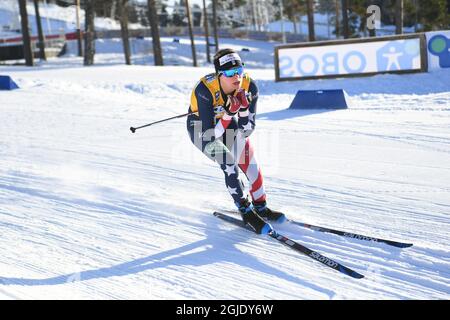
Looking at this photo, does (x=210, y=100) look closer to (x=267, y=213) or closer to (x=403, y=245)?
(x=267, y=213)

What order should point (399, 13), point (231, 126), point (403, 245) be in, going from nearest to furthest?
1. point (403, 245)
2. point (231, 126)
3. point (399, 13)

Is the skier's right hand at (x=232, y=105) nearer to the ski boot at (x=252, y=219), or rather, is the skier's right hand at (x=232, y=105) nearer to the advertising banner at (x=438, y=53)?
the ski boot at (x=252, y=219)

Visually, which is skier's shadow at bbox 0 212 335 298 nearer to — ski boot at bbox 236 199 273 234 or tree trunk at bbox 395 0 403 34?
ski boot at bbox 236 199 273 234

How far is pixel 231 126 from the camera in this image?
15.9 ft

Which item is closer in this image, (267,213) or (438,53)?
(267,213)

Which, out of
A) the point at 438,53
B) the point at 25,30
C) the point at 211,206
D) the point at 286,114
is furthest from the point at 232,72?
the point at 25,30

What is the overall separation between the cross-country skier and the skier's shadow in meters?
0.32

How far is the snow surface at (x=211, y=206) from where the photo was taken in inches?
143

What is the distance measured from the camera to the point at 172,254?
4.19 metres

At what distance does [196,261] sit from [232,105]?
144cm

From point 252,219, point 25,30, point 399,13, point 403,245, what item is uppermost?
point 25,30

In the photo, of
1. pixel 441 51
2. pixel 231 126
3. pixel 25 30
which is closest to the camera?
pixel 231 126

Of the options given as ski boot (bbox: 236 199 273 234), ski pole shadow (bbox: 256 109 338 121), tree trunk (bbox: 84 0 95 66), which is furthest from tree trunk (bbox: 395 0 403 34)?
ski boot (bbox: 236 199 273 234)

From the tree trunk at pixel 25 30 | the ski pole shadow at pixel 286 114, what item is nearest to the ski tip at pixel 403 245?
the ski pole shadow at pixel 286 114
